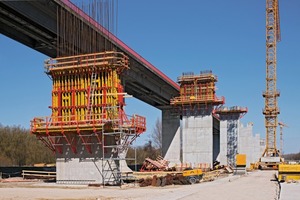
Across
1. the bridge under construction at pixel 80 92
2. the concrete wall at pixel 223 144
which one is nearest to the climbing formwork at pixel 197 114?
the concrete wall at pixel 223 144

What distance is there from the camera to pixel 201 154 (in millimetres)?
68312

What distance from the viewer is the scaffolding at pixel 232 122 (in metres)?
78.3

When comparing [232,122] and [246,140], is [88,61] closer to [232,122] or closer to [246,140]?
[232,122]

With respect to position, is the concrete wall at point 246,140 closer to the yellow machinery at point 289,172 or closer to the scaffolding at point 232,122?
the scaffolding at point 232,122

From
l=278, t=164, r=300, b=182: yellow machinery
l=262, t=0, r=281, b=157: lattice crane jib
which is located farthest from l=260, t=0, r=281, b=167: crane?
l=278, t=164, r=300, b=182: yellow machinery

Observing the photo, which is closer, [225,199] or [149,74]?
[225,199]

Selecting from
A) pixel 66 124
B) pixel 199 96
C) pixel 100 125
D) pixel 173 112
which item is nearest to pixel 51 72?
pixel 66 124

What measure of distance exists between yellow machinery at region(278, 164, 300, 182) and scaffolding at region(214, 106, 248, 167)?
136ft

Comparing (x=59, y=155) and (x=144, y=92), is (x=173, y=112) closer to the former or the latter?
(x=144, y=92)

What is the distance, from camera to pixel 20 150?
283 feet

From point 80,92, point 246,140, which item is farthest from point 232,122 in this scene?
point 80,92

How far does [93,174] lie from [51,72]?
1045cm

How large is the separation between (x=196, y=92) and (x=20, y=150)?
126 feet

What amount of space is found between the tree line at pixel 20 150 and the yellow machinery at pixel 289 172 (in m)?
56.0
